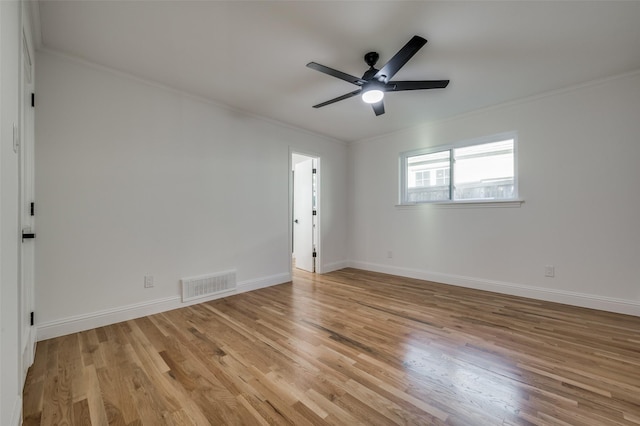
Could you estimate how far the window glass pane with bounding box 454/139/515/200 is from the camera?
3570mm

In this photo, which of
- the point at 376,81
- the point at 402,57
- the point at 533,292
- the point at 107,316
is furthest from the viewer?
the point at 533,292

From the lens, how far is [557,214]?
3.18 meters

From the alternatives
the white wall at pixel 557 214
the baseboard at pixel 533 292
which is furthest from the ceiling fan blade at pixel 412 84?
the baseboard at pixel 533 292

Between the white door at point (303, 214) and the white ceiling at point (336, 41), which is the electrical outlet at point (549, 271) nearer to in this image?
the white ceiling at point (336, 41)

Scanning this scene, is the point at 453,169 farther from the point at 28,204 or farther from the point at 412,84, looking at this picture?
the point at 28,204

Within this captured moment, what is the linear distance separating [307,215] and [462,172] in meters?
2.70

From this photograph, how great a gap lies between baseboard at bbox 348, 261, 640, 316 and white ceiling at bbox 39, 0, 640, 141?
2.44 meters

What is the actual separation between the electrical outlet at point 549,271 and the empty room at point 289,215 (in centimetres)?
6

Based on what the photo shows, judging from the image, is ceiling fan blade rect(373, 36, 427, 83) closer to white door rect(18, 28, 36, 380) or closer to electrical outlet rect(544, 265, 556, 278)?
white door rect(18, 28, 36, 380)

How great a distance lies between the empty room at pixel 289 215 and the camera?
1549 millimetres

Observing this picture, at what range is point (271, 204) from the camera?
13.2ft
